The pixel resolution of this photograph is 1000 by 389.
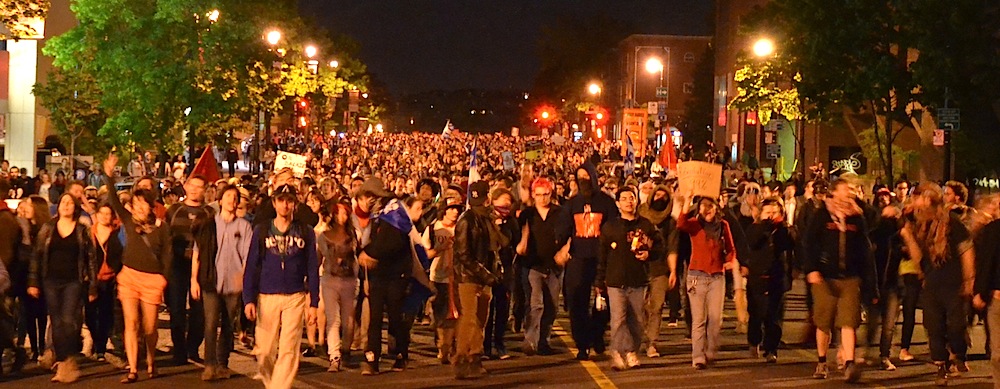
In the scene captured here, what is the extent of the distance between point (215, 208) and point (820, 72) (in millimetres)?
25709

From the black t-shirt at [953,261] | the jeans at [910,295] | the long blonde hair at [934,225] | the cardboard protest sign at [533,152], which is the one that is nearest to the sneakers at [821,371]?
the black t-shirt at [953,261]

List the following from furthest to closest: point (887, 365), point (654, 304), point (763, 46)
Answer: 1. point (763, 46)
2. point (654, 304)
3. point (887, 365)

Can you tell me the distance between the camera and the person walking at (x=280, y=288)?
32.0ft

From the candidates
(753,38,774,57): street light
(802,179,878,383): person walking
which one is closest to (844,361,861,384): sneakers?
(802,179,878,383): person walking

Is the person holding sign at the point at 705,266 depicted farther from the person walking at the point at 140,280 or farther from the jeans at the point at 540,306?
the person walking at the point at 140,280

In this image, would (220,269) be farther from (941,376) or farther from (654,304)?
(941,376)

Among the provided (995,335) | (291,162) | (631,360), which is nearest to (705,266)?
(631,360)

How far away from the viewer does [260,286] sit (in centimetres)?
985

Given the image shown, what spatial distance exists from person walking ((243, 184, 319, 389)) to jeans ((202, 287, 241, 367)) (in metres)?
1.40

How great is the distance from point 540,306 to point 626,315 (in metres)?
1.24

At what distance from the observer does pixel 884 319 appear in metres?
12.6

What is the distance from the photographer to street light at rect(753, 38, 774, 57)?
132ft

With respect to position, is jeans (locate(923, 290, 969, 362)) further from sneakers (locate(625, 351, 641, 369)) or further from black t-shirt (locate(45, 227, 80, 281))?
black t-shirt (locate(45, 227, 80, 281))

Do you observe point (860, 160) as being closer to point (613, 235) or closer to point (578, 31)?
point (613, 235)
